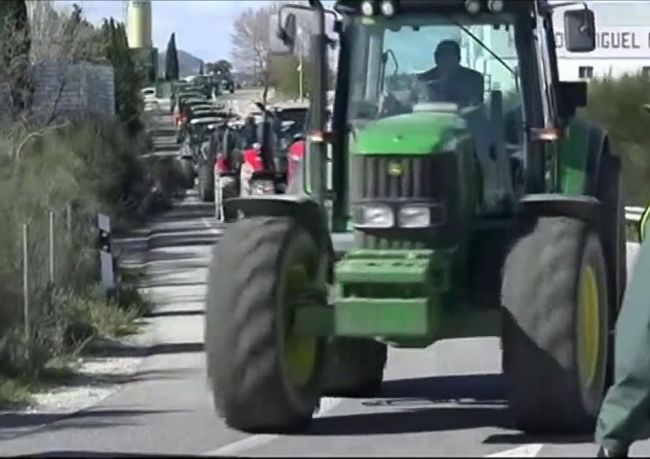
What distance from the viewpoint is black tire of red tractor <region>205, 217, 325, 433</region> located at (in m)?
11.1

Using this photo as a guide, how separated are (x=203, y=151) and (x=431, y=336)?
3232 cm

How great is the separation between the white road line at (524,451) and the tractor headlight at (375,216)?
1673mm

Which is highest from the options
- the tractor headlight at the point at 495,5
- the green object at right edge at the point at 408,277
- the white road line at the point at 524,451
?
the tractor headlight at the point at 495,5

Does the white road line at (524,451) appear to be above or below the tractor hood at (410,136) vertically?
below

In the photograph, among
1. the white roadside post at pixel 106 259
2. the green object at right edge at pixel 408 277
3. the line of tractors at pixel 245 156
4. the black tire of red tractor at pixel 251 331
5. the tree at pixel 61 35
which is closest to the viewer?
the green object at right edge at pixel 408 277

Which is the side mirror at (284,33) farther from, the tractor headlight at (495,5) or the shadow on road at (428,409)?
the shadow on road at (428,409)

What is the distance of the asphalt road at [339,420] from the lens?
10.7 meters

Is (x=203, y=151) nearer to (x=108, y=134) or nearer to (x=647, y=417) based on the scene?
(x=108, y=134)

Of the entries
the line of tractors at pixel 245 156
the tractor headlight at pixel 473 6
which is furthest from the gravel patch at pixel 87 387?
the line of tractors at pixel 245 156

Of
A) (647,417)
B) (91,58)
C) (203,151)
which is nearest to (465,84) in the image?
(647,417)

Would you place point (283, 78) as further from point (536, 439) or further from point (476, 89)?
point (536, 439)

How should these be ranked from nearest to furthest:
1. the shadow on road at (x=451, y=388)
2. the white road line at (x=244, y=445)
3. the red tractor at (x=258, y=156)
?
1. the white road line at (x=244, y=445)
2. the shadow on road at (x=451, y=388)
3. the red tractor at (x=258, y=156)

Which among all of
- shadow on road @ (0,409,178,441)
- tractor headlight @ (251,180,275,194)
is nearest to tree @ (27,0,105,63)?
tractor headlight @ (251,180,275,194)

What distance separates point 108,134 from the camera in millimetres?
32500
